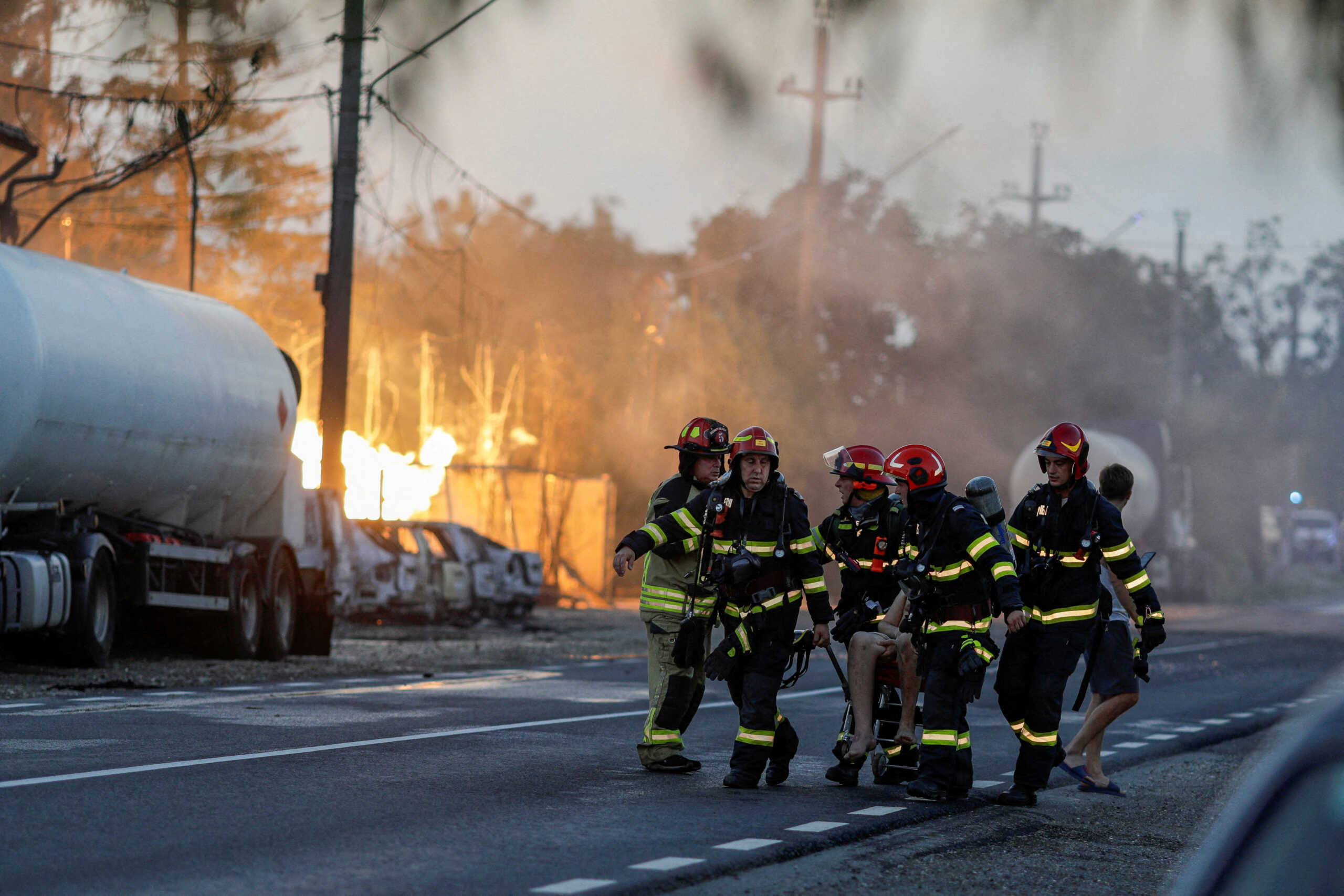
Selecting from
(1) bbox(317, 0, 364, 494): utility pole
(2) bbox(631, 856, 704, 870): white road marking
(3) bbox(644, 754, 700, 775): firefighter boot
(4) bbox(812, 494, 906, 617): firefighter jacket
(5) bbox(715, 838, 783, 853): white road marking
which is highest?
(1) bbox(317, 0, 364, 494): utility pole

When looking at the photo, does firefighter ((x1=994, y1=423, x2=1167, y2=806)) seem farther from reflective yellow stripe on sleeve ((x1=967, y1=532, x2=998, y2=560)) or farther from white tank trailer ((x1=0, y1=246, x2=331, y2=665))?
white tank trailer ((x1=0, y1=246, x2=331, y2=665))

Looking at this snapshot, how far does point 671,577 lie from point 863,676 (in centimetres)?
118

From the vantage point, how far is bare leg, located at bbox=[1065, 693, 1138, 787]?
9.83m

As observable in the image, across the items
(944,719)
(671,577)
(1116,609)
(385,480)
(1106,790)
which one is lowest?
(1106,790)

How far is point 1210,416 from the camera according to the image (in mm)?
59781

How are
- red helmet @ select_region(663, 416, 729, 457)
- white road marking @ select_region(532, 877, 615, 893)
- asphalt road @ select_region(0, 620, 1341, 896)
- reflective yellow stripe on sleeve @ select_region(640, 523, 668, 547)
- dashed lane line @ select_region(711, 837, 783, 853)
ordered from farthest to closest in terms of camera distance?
red helmet @ select_region(663, 416, 729, 457) → reflective yellow stripe on sleeve @ select_region(640, 523, 668, 547) → dashed lane line @ select_region(711, 837, 783, 853) → asphalt road @ select_region(0, 620, 1341, 896) → white road marking @ select_region(532, 877, 615, 893)

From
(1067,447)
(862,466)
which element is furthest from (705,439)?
(1067,447)

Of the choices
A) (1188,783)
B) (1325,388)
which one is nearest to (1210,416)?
(1325,388)

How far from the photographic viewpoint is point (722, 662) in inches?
359

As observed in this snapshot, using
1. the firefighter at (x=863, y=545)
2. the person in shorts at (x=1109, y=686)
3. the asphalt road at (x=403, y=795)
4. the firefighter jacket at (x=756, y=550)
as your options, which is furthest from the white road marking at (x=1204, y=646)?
the firefighter jacket at (x=756, y=550)

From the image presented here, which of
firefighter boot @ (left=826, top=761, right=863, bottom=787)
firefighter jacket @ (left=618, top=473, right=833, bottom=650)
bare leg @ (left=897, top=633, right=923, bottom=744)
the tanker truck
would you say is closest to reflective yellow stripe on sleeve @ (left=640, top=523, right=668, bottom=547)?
firefighter jacket @ (left=618, top=473, right=833, bottom=650)

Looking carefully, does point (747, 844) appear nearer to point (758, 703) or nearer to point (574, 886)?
point (574, 886)

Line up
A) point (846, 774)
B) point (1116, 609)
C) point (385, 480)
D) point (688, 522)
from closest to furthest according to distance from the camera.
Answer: point (688, 522)
point (846, 774)
point (1116, 609)
point (385, 480)

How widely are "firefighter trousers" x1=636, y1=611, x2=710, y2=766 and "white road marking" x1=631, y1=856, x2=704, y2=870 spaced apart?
8.29 feet
